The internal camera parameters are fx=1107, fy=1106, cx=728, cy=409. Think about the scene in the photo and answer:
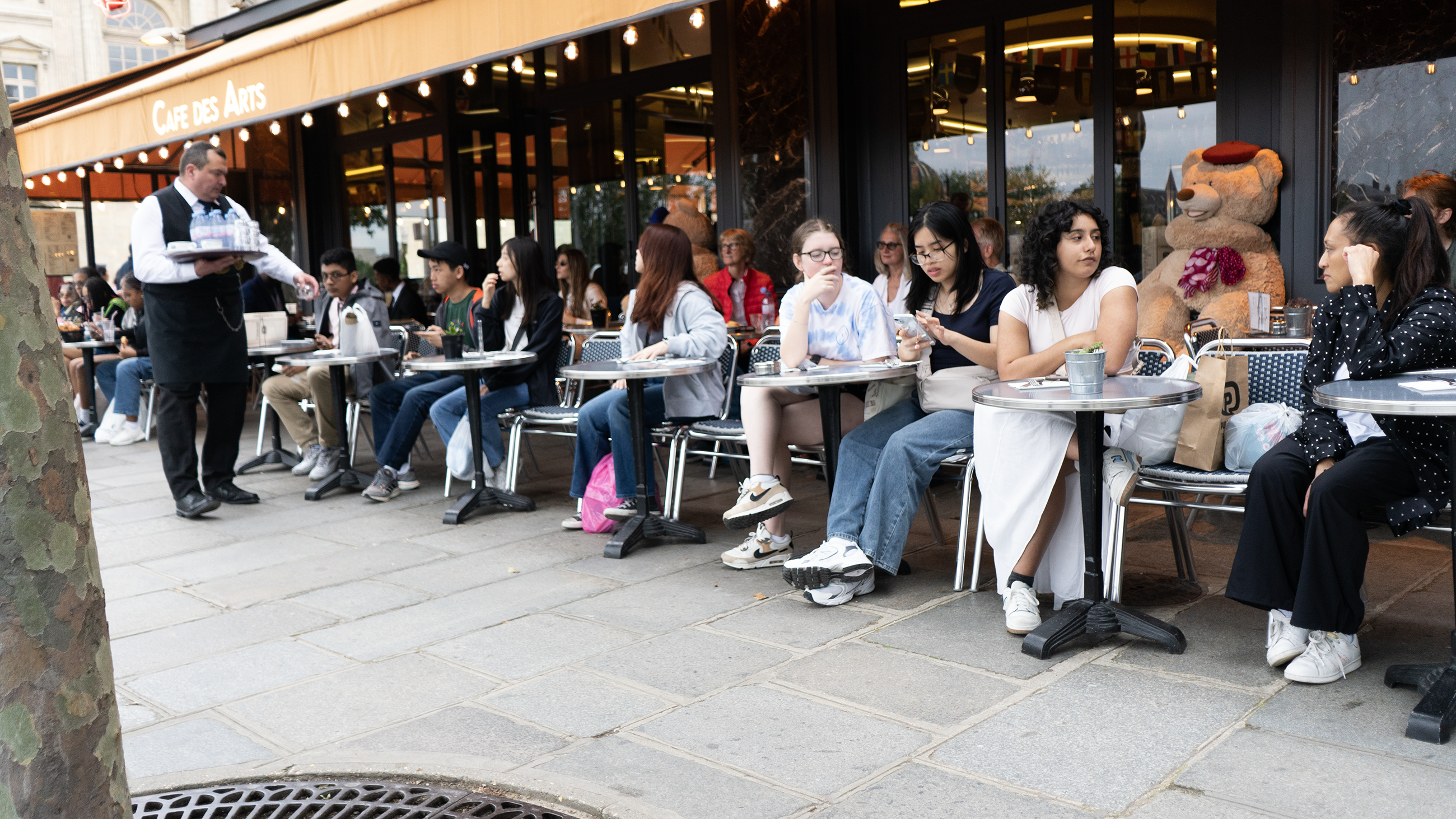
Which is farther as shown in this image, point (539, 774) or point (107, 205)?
point (107, 205)

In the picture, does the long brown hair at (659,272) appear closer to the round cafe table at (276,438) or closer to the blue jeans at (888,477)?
the blue jeans at (888,477)

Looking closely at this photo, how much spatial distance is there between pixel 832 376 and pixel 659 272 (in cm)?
151

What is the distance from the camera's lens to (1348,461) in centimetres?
302

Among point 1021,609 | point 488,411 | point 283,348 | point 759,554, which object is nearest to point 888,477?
point 1021,609

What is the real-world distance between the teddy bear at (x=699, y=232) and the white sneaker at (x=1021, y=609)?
544cm

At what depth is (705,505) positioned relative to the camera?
5.88 m

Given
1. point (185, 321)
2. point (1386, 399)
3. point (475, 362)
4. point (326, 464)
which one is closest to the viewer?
point (1386, 399)

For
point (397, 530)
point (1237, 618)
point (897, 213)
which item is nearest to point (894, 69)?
point (897, 213)

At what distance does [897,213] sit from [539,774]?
19.7 feet

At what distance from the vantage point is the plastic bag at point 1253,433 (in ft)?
11.4

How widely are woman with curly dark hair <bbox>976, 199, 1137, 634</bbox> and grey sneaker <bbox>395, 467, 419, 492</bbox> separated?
387cm

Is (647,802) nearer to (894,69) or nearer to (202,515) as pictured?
(202,515)

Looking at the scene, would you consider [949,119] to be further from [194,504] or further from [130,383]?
[130,383]

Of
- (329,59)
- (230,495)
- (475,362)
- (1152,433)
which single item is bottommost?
(230,495)
